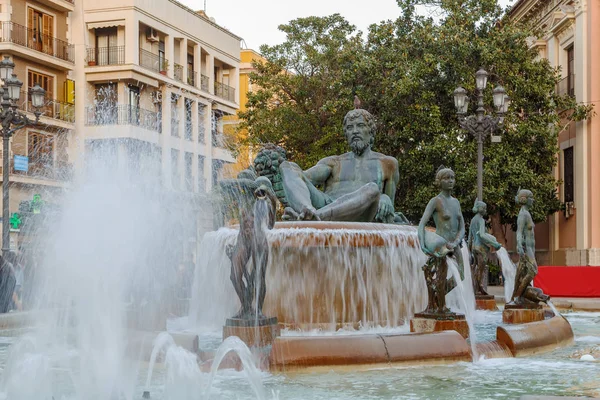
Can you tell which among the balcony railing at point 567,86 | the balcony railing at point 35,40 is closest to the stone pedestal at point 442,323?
the balcony railing at point 567,86

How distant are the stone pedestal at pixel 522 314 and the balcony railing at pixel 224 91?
3737 centimetres

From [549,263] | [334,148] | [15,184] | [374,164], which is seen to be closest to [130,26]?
[15,184]

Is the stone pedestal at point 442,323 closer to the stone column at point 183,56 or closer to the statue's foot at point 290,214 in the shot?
the statue's foot at point 290,214

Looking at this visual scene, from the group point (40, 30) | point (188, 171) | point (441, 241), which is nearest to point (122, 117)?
point (188, 171)

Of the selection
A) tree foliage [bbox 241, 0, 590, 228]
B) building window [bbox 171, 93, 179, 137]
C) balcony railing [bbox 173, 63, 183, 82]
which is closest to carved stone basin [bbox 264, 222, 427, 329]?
tree foliage [bbox 241, 0, 590, 228]

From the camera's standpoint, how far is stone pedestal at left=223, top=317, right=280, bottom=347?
7.46m

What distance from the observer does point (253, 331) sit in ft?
24.5

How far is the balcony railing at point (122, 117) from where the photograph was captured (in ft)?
126

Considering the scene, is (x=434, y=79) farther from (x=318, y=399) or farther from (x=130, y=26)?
(x=318, y=399)

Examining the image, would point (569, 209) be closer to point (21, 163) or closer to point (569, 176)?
point (569, 176)

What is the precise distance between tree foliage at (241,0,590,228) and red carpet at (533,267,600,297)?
5071 millimetres

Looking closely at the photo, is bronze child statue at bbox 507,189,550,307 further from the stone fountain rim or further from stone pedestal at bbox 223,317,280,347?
stone pedestal at bbox 223,317,280,347

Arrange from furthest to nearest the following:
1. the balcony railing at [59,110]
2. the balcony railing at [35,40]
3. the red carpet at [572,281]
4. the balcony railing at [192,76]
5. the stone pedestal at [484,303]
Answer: the balcony railing at [192,76] < the balcony railing at [59,110] < the balcony railing at [35,40] < the red carpet at [572,281] < the stone pedestal at [484,303]

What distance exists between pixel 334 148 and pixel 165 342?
76.0 feet
